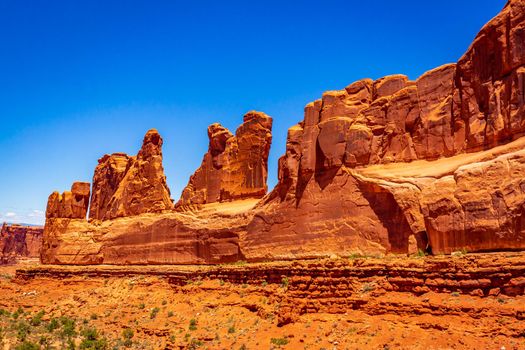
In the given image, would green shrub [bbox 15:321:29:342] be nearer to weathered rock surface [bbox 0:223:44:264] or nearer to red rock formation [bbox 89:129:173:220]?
red rock formation [bbox 89:129:173:220]

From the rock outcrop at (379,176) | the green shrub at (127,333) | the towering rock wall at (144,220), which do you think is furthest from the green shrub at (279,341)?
the towering rock wall at (144,220)

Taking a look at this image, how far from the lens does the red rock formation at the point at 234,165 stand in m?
30.8

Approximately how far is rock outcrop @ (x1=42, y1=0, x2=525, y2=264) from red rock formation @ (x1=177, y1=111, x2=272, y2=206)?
0.07m

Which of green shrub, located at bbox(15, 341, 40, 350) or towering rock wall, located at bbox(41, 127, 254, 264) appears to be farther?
towering rock wall, located at bbox(41, 127, 254, 264)

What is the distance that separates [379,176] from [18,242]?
86.5 m

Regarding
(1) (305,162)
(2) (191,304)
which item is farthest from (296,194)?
(2) (191,304)

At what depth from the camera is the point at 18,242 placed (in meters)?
94.1

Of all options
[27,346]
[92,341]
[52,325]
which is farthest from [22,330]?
[92,341]

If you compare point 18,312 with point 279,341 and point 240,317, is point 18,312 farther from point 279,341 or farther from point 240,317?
point 279,341

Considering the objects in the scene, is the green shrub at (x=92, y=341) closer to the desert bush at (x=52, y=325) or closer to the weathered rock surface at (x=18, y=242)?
the desert bush at (x=52, y=325)

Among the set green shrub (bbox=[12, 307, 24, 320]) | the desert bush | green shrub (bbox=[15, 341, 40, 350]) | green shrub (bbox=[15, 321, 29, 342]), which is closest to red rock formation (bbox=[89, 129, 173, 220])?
green shrub (bbox=[12, 307, 24, 320])

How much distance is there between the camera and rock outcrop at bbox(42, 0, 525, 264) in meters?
16.8

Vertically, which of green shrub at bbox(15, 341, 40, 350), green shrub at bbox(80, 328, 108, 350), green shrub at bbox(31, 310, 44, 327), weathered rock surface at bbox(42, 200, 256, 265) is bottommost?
green shrub at bbox(15, 341, 40, 350)

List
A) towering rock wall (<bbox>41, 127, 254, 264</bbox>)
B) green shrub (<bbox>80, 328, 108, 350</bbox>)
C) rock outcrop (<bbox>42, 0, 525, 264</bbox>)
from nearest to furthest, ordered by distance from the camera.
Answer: rock outcrop (<bbox>42, 0, 525, 264</bbox>), green shrub (<bbox>80, 328, 108, 350</bbox>), towering rock wall (<bbox>41, 127, 254, 264</bbox>)
